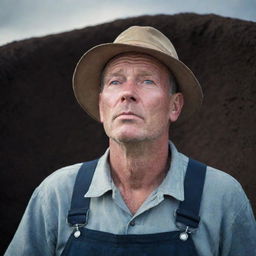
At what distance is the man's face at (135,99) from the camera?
2.19 meters

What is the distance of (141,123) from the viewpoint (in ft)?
7.28

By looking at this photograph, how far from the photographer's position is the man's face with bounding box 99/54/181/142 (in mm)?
2193

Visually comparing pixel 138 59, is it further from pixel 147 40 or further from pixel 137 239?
pixel 137 239

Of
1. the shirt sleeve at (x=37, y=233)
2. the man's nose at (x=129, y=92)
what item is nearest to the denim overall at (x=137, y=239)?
the shirt sleeve at (x=37, y=233)

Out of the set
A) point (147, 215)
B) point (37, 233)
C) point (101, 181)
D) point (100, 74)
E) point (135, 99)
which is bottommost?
point (37, 233)

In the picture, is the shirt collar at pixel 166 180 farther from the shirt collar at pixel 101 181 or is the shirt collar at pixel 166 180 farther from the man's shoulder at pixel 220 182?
the man's shoulder at pixel 220 182

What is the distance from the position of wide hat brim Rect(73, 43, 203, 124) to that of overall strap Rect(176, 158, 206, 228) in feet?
1.20

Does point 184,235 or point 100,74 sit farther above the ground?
point 100,74

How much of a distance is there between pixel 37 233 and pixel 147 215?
20.8 inches

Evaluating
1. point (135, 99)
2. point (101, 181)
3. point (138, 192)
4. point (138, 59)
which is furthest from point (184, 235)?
point (138, 59)

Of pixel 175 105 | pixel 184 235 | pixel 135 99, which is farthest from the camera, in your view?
pixel 175 105

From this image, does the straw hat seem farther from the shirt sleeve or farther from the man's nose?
the shirt sleeve

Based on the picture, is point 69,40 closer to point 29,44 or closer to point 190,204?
point 29,44

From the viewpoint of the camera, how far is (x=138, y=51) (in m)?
2.31
